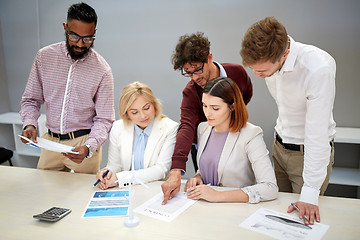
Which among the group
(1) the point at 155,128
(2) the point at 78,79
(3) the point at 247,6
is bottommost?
(1) the point at 155,128

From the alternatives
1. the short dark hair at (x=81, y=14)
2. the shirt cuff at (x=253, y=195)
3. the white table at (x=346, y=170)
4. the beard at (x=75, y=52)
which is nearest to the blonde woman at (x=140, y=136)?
the beard at (x=75, y=52)

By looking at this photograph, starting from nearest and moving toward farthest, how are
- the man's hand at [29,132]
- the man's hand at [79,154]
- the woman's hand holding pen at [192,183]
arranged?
the woman's hand holding pen at [192,183] → the man's hand at [79,154] → the man's hand at [29,132]

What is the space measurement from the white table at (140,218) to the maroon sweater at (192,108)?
30cm

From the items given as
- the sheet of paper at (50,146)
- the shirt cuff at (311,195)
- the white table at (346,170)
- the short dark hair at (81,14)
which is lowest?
the white table at (346,170)

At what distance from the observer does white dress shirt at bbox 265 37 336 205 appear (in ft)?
4.26

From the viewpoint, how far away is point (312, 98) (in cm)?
133

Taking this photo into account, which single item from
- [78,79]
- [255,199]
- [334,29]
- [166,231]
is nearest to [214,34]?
[334,29]

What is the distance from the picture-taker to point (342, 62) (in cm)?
288

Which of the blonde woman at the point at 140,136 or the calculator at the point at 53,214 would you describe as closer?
the calculator at the point at 53,214

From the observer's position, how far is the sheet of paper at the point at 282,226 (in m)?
1.19

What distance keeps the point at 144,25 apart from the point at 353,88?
7.52 ft

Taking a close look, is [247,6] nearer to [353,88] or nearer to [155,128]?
[353,88]

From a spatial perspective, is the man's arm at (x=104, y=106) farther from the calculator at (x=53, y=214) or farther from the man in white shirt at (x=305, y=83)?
the man in white shirt at (x=305, y=83)

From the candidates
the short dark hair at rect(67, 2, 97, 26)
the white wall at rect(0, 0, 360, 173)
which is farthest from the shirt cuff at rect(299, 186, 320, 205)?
the white wall at rect(0, 0, 360, 173)
